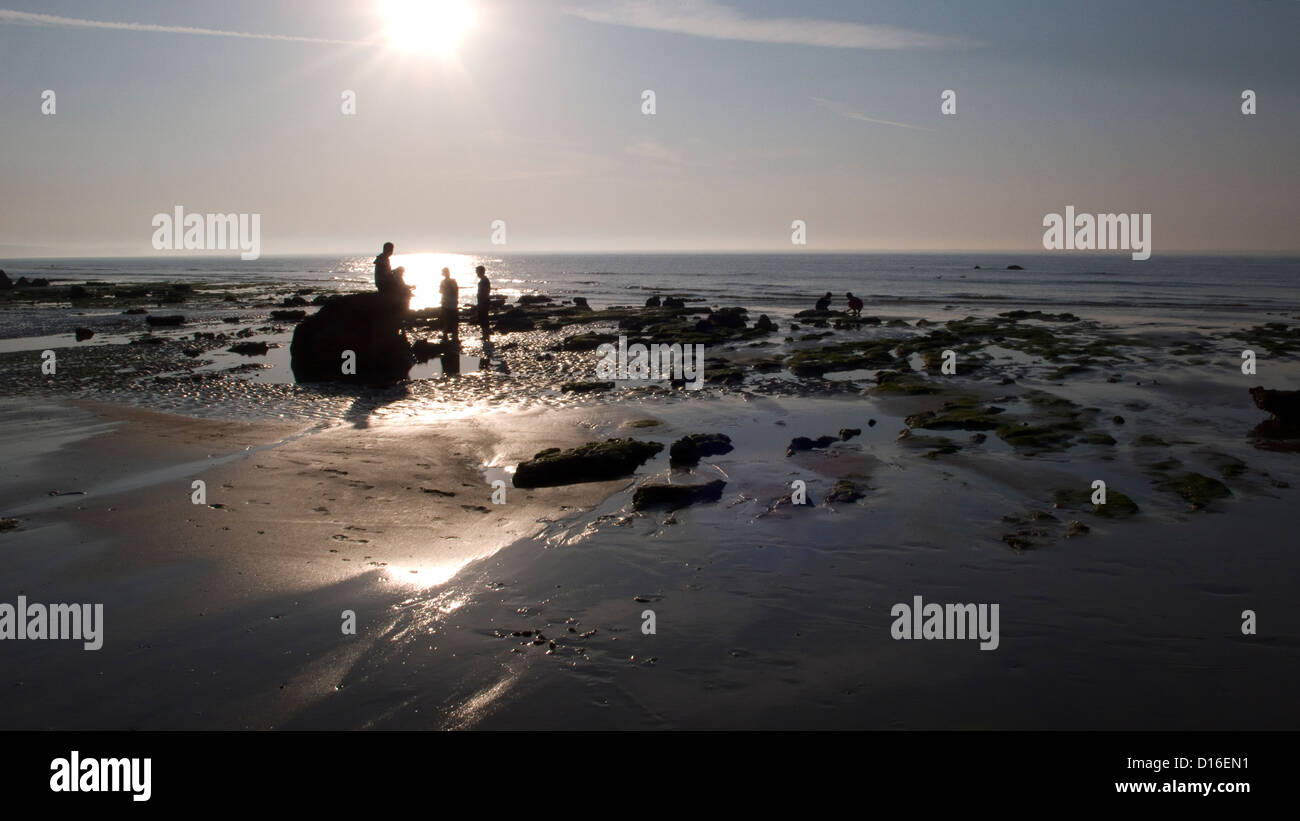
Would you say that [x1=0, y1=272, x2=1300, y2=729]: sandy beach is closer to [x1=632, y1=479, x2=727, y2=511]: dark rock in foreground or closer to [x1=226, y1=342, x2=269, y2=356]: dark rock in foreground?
[x1=632, y1=479, x2=727, y2=511]: dark rock in foreground

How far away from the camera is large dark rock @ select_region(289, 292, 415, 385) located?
2352 cm

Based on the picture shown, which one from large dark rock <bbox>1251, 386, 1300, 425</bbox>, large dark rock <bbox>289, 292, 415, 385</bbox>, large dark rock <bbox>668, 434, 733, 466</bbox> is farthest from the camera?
large dark rock <bbox>289, 292, 415, 385</bbox>

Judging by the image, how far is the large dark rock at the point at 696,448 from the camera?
12.8m

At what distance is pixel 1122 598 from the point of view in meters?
7.68

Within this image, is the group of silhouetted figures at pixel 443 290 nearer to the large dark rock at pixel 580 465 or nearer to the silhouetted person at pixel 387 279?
the silhouetted person at pixel 387 279

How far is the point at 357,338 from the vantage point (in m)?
24.0

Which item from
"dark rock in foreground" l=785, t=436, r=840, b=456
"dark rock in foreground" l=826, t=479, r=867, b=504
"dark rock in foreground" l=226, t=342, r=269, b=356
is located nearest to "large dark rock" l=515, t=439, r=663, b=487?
"dark rock in foreground" l=785, t=436, r=840, b=456

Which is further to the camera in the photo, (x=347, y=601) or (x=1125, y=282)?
(x=1125, y=282)

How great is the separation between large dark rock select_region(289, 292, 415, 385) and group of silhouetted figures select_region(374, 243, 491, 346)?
0.36 metres

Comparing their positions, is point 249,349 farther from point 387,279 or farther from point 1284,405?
point 1284,405

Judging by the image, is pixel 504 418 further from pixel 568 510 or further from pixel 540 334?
pixel 540 334
